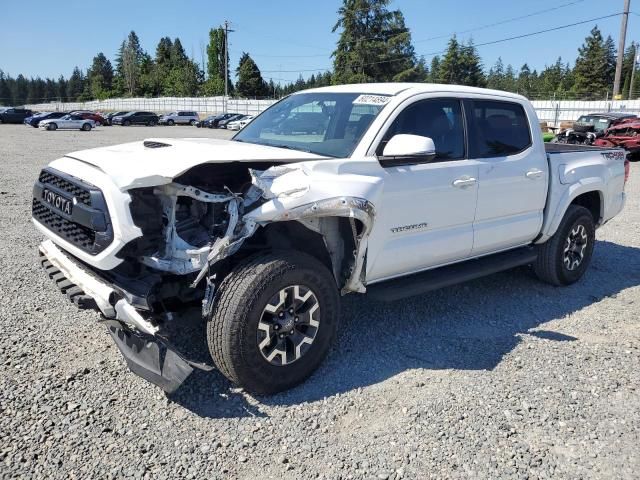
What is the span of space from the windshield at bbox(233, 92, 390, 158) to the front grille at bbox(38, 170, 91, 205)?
61.3 inches

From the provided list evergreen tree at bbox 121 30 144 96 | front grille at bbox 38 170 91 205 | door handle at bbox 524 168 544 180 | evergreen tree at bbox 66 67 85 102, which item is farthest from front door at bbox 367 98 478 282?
evergreen tree at bbox 66 67 85 102

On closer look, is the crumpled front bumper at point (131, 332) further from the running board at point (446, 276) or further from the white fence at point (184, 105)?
the white fence at point (184, 105)

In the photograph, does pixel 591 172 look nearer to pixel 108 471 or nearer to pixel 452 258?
pixel 452 258

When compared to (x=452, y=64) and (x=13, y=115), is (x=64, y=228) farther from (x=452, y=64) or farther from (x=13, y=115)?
(x=452, y=64)

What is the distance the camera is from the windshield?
4121 mm

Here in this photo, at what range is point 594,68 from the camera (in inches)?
2906

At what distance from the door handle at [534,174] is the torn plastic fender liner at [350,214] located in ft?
6.69

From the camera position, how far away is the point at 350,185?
12.1 ft

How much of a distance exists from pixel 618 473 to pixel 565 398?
29.5 inches

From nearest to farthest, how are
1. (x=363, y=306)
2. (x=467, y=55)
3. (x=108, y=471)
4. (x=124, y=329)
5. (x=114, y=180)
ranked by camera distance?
1. (x=108, y=471)
2. (x=114, y=180)
3. (x=124, y=329)
4. (x=363, y=306)
5. (x=467, y=55)

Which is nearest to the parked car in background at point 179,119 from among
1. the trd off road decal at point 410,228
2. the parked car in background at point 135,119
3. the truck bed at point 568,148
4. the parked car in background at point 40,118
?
the parked car in background at point 135,119

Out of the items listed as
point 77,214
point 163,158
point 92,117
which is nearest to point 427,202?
point 163,158

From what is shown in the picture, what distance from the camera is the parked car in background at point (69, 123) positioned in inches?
1571

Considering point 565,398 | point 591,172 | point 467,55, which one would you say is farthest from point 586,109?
point 565,398
